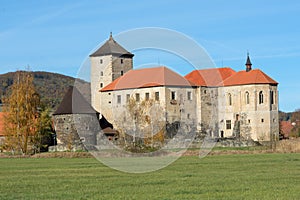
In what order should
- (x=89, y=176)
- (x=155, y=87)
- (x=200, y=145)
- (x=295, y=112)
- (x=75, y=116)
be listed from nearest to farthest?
(x=89, y=176)
(x=200, y=145)
(x=75, y=116)
(x=155, y=87)
(x=295, y=112)

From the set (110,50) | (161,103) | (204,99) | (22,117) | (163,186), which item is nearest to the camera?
(163,186)

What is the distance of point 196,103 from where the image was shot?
284 ft

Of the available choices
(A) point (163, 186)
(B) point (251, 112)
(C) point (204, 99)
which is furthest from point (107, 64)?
(A) point (163, 186)

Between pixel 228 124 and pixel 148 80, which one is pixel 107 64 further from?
pixel 228 124

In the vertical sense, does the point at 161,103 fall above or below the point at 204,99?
below

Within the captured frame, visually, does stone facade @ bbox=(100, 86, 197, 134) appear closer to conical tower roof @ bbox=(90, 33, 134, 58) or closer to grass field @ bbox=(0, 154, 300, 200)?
conical tower roof @ bbox=(90, 33, 134, 58)

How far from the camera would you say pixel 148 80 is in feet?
270

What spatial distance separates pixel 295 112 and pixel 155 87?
78664 mm

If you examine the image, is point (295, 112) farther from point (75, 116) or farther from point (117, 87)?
point (75, 116)

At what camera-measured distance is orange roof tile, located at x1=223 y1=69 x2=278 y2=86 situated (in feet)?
277

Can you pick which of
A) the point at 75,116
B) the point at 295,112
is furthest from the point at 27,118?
the point at 295,112

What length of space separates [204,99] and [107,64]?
15.6 metres

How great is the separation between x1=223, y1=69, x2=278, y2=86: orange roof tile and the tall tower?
15152 mm

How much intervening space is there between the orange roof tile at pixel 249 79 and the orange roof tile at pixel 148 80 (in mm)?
5856
